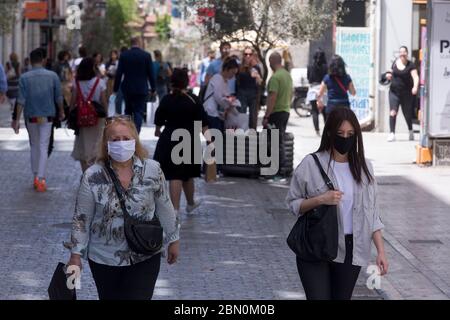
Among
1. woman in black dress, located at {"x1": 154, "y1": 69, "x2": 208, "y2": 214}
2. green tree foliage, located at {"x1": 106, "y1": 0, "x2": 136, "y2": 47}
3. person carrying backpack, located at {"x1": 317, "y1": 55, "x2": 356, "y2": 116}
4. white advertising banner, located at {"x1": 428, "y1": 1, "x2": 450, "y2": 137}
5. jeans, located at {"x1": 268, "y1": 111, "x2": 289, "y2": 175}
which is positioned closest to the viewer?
woman in black dress, located at {"x1": 154, "y1": 69, "x2": 208, "y2": 214}

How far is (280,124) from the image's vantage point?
17281mm

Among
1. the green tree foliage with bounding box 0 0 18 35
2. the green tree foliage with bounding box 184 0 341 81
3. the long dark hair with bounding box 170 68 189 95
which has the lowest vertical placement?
the long dark hair with bounding box 170 68 189 95

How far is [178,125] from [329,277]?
242 inches

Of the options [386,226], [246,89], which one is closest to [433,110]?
[246,89]

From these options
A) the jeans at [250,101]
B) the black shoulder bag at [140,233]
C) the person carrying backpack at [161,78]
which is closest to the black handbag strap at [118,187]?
the black shoulder bag at [140,233]

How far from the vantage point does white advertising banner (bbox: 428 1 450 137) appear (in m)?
18.2

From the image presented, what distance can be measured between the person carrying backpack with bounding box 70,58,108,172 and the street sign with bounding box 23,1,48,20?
39913 mm

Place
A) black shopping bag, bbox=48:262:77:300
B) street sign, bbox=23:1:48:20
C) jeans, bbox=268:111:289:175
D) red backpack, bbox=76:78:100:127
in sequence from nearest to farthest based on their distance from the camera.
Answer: black shopping bag, bbox=48:262:77:300 → red backpack, bbox=76:78:100:127 → jeans, bbox=268:111:289:175 → street sign, bbox=23:1:48:20

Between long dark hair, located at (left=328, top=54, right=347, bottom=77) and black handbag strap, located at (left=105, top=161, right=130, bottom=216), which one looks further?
long dark hair, located at (left=328, top=54, right=347, bottom=77)

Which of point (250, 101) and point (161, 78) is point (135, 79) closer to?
point (250, 101)

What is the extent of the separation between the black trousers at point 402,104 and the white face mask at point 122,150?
16.6m

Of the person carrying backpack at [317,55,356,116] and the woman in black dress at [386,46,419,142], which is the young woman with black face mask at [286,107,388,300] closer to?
the person carrying backpack at [317,55,356,116]

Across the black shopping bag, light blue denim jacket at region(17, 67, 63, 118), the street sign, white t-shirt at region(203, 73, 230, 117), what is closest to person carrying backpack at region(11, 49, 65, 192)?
light blue denim jacket at region(17, 67, 63, 118)

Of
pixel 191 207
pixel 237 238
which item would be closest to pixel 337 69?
pixel 191 207
